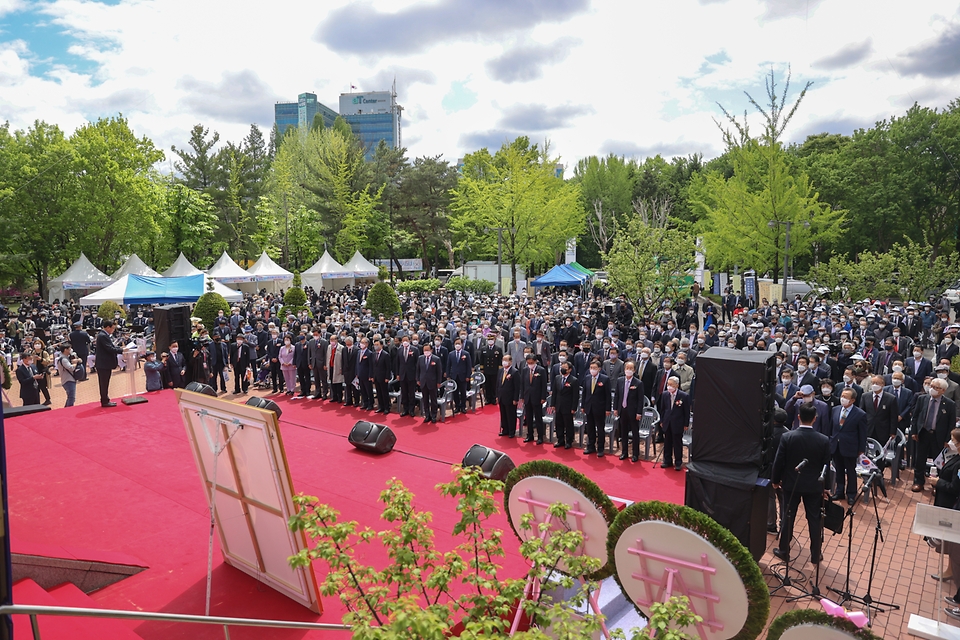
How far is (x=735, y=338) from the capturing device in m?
17.8

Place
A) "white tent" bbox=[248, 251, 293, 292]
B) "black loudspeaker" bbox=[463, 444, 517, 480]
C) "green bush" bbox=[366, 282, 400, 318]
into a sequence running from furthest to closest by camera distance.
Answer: "white tent" bbox=[248, 251, 293, 292]
"green bush" bbox=[366, 282, 400, 318]
"black loudspeaker" bbox=[463, 444, 517, 480]

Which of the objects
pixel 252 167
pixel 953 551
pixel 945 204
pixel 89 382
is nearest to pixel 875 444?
pixel 953 551

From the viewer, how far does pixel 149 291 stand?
86.7ft

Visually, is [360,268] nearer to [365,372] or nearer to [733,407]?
[365,372]

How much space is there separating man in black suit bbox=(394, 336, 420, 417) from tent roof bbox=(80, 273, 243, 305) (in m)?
17.0

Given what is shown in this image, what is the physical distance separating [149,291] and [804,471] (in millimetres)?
27301

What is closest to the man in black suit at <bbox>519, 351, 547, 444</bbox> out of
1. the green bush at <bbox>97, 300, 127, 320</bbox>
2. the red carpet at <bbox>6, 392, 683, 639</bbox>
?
the red carpet at <bbox>6, 392, 683, 639</bbox>

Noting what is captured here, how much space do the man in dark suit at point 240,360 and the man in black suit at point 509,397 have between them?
8.39 meters

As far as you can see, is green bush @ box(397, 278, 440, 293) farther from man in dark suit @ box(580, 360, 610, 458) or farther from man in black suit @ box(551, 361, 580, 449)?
man in dark suit @ box(580, 360, 610, 458)

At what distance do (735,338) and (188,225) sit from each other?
1637 inches

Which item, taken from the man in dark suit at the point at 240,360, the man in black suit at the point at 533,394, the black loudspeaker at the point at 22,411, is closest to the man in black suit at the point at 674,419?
the man in black suit at the point at 533,394

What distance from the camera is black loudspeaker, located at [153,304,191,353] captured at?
607 inches

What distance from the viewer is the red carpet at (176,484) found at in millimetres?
5699

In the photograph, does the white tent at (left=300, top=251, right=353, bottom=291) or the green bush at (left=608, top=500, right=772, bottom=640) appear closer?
the green bush at (left=608, top=500, right=772, bottom=640)
